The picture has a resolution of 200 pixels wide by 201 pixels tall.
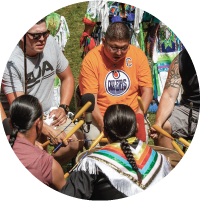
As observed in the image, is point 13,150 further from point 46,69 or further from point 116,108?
point 46,69

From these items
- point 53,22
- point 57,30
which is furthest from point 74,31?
point 53,22

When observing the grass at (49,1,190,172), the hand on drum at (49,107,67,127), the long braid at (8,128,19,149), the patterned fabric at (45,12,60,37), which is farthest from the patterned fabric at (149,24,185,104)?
the long braid at (8,128,19,149)

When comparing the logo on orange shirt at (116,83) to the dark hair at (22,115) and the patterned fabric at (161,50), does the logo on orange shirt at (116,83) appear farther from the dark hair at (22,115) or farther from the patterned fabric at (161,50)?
the patterned fabric at (161,50)

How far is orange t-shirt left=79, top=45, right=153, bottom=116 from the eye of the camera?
3.14 meters

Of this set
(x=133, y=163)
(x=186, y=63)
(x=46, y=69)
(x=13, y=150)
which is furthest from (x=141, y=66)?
(x=13, y=150)

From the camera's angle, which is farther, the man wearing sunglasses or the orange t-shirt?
the orange t-shirt

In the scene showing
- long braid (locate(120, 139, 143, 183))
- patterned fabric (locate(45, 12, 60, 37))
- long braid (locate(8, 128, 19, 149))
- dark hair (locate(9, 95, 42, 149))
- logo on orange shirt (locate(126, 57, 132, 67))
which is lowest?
long braid (locate(120, 139, 143, 183))

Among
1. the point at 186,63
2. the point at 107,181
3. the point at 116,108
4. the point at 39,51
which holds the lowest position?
the point at 107,181

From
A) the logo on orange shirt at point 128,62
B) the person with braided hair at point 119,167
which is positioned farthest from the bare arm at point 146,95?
the person with braided hair at point 119,167

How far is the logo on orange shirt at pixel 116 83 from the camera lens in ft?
10.3

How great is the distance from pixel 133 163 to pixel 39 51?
1.53m

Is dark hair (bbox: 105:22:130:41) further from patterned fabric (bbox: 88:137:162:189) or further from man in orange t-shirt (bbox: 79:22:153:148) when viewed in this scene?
patterned fabric (bbox: 88:137:162:189)

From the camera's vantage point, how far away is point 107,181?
6.27 feet

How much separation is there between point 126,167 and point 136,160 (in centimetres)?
9
